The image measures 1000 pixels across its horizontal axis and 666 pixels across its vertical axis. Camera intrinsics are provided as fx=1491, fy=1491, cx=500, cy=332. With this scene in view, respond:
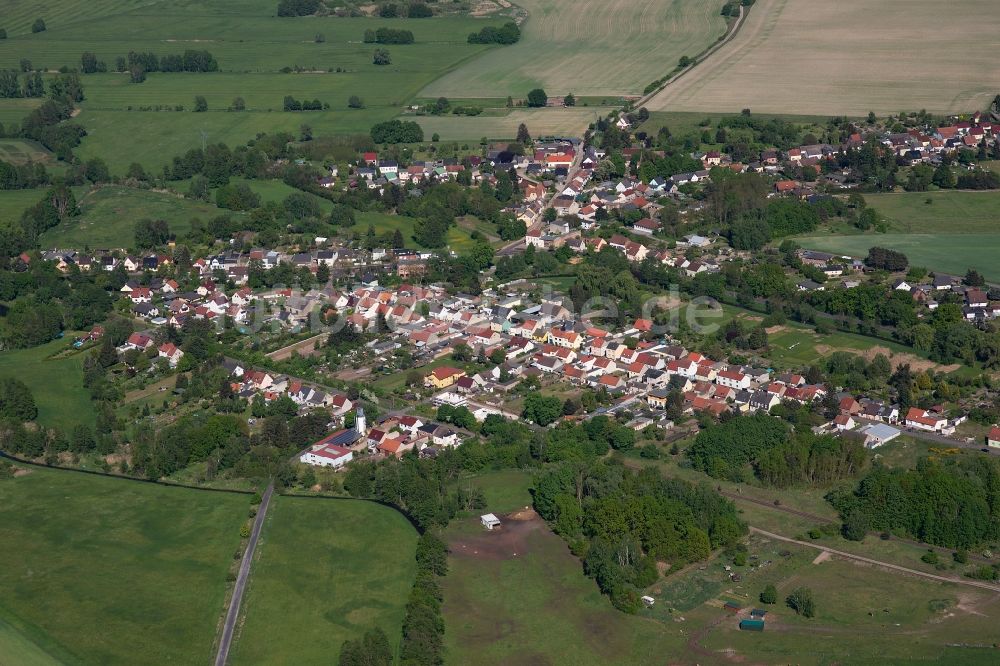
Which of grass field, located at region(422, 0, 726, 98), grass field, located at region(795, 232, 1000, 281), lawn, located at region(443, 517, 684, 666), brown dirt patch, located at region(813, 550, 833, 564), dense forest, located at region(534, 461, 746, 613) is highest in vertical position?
grass field, located at region(422, 0, 726, 98)

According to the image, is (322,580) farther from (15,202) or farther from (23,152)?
(23,152)

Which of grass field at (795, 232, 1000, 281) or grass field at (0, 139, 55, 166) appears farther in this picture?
grass field at (0, 139, 55, 166)

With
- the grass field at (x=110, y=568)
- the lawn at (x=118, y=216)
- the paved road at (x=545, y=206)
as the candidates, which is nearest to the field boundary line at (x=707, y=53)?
the paved road at (x=545, y=206)

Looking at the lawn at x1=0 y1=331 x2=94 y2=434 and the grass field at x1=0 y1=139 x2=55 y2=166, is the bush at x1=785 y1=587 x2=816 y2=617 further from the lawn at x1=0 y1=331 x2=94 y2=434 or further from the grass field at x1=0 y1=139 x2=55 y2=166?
the grass field at x1=0 y1=139 x2=55 y2=166

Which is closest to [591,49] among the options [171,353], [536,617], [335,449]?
[171,353]

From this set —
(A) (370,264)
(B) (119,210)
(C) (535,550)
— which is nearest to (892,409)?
(C) (535,550)

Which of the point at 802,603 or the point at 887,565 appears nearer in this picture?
the point at 802,603

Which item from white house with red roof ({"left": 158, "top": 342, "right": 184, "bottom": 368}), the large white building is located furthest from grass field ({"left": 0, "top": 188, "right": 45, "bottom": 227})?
the large white building
